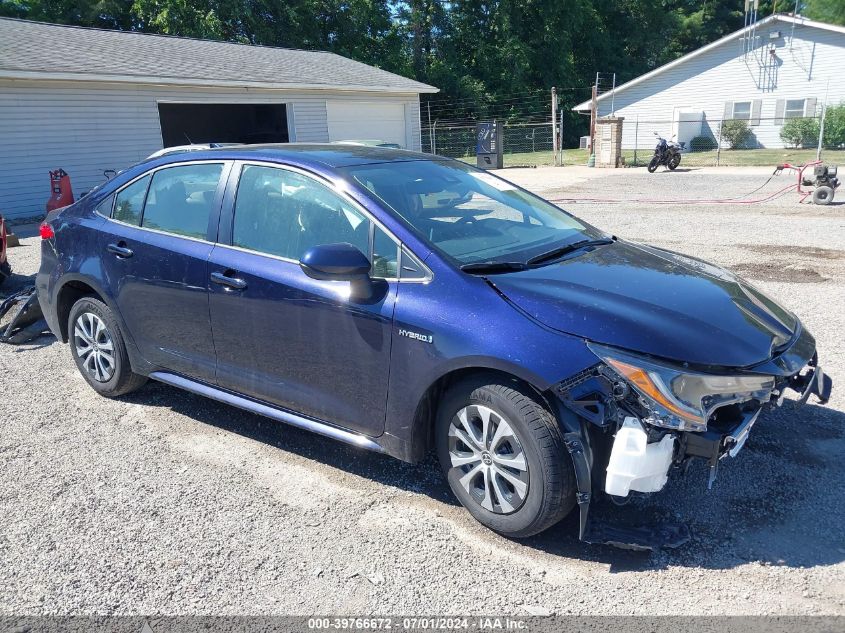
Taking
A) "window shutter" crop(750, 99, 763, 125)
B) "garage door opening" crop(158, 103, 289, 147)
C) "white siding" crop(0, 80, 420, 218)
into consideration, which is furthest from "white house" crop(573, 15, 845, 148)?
"white siding" crop(0, 80, 420, 218)

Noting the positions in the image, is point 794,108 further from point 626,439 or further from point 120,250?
point 626,439

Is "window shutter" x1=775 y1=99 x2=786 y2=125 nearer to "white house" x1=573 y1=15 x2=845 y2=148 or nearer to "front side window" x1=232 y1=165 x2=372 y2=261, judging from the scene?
"white house" x1=573 y1=15 x2=845 y2=148

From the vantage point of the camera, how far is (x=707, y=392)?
286 cm

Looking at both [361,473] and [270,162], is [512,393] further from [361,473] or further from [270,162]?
[270,162]

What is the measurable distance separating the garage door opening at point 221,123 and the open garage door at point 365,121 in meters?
1.86

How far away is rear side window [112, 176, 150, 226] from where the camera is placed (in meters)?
4.57

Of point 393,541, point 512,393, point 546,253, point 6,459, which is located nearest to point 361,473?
point 393,541

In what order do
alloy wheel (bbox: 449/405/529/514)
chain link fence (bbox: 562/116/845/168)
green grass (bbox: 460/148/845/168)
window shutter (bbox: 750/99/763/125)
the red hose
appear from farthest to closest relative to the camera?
window shutter (bbox: 750/99/763/125), chain link fence (bbox: 562/116/845/168), green grass (bbox: 460/148/845/168), the red hose, alloy wheel (bbox: 449/405/529/514)

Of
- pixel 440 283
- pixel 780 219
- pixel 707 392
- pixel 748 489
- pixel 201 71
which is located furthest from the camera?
pixel 201 71

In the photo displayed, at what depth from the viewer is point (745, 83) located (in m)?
35.1

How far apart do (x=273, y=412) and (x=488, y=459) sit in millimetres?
1366

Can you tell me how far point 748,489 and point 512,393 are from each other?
4.88 feet

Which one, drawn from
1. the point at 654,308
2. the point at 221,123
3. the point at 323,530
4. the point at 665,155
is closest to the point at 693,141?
the point at 665,155

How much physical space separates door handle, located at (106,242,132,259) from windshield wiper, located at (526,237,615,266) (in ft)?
8.49
